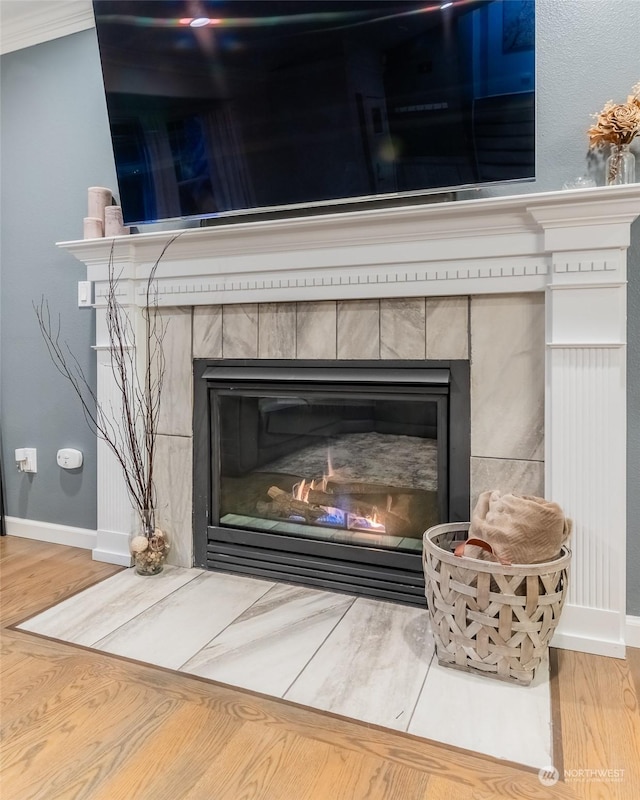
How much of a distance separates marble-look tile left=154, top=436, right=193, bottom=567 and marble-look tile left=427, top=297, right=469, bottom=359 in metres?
0.97

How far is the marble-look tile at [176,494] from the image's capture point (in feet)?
6.74

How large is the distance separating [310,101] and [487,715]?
171 centimetres

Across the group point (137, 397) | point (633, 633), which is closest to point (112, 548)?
point (137, 397)

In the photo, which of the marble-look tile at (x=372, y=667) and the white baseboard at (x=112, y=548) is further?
the white baseboard at (x=112, y=548)

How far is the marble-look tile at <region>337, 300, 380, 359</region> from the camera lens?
1765mm

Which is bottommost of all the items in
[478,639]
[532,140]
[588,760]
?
[588,760]

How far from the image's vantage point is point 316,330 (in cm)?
184

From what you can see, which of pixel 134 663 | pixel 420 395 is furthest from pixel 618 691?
pixel 134 663

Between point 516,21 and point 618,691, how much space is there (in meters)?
1.69

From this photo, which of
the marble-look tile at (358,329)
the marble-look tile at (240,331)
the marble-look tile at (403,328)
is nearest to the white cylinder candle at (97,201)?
the marble-look tile at (240,331)

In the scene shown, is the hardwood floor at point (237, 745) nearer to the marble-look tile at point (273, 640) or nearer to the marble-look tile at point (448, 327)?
the marble-look tile at point (273, 640)

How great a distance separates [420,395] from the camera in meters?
1.71

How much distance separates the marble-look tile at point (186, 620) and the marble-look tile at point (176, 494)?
0.49 feet

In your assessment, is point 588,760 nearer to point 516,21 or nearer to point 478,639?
point 478,639
